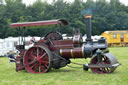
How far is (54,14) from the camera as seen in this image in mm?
36719

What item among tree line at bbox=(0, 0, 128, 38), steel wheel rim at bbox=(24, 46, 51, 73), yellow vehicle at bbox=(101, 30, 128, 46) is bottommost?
yellow vehicle at bbox=(101, 30, 128, 46)

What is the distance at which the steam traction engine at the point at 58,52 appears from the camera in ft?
24.8

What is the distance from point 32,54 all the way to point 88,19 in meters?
2.57

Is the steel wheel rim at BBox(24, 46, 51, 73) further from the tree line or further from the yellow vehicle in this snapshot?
the tree line

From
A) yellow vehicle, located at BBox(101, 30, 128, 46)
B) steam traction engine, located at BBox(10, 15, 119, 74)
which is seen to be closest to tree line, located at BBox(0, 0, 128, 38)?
yellow vehicle, located at BBox(101, 30, 128, 46)

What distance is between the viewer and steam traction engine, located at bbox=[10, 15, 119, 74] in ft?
24.8

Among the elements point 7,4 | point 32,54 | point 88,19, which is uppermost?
point 7,4

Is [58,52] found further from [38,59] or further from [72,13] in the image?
[72,13]

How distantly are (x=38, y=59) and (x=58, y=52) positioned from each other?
807 millimetres

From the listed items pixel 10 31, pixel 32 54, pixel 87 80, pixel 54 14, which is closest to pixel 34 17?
pixel 54 14

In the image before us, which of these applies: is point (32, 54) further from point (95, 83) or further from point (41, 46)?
point (95, 83)

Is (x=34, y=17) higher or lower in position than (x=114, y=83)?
higher

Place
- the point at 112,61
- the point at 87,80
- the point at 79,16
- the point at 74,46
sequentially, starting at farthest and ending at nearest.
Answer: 1. the point at 79,16
2. the point at 74,46
3. the point at 112,61
4. the point at 87,80

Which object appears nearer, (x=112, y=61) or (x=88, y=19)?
(x=112, y=61)
